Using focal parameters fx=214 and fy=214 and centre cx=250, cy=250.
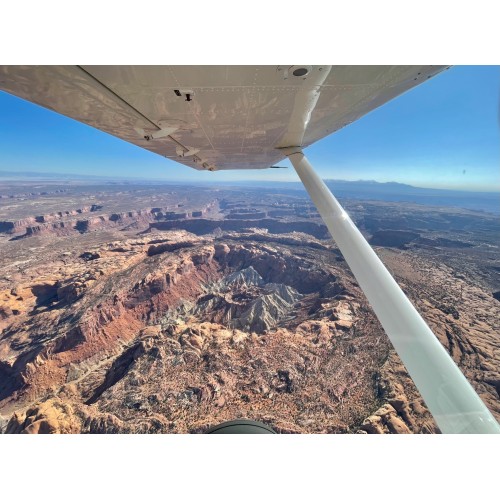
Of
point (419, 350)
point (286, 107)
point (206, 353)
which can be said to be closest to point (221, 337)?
point (206, 353)

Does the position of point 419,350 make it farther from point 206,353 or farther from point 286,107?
point 206,353

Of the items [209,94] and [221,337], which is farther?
[221,337]

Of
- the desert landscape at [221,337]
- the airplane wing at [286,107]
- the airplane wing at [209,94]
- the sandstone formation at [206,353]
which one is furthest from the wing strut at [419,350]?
the sandstone formation at [206,353]

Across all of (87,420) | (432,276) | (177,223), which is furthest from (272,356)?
(177,223)

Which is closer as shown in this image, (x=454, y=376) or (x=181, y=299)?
(x=454, y=376)

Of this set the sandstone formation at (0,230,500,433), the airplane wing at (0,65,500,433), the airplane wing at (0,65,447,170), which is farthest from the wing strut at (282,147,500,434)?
the sandstone formation at (0,230,500,433)

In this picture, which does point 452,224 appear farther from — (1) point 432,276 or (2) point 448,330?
(2) point 448,330
